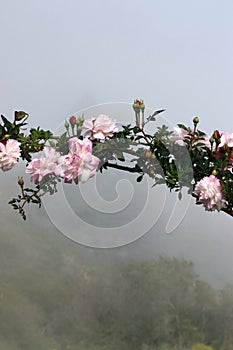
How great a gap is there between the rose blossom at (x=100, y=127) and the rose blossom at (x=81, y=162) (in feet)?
0.15

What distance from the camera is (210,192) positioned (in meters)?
1.10

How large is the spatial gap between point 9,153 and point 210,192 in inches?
16.3

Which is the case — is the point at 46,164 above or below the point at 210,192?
above

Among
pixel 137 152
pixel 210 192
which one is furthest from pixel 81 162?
pixel 210 192

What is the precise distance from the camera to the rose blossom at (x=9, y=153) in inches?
44.4

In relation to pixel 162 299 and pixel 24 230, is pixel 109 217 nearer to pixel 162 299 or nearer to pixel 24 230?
pixel 24 230

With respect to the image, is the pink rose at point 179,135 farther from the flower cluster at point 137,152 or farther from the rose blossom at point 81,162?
the rose blossom at point 81,162

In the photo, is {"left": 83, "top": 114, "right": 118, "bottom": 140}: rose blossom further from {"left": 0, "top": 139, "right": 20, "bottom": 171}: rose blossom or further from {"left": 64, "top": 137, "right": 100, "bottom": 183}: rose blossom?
{"left": 0, "top": 139, "right": 20, "bottom": 171}: rose blossom

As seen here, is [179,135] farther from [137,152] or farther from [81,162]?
[81,162]

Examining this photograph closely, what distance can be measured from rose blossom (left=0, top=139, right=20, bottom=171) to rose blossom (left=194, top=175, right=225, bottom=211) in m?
0.37

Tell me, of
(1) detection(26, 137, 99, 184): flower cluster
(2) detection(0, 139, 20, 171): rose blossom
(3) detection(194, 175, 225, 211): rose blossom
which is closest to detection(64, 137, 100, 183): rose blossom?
(1) detection(26, 137, 99, 184): flower cluster

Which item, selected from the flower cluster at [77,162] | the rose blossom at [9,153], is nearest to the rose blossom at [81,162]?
the flower cluster at [77,162]

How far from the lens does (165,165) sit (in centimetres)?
116

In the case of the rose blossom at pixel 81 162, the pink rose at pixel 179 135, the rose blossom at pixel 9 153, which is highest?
the rose blossom at pixel 9 153
